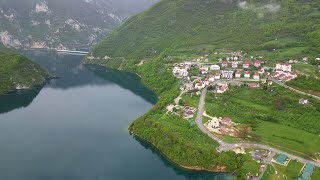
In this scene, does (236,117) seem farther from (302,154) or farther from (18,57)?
(18,57)

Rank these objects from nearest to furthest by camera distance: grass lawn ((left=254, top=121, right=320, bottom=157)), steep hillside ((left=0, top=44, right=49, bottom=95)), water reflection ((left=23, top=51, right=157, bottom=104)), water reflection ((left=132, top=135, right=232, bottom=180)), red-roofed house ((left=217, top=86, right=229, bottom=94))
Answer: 1. water reflection ((left=132, top=135, right=232, bottom=180))
2. grass lawn ((left=254, top=121, right=320, bottom=157))
3. red-roofed house ((left=217, top=86, right=229, bottom=94))
4. steep hillside ((left=0, top=44, right=49, bottom=95))
5. water reflection ((left=23, top=51, right=157, bottom=104))

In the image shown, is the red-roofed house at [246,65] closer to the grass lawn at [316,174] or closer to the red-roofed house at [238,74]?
the red-roofed house at [238,74]

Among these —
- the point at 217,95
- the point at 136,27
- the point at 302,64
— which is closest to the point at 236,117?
the point at 217,95

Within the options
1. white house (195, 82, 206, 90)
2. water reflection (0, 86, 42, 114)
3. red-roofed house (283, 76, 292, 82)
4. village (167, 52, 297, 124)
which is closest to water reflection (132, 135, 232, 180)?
village (167, 52, 297, 124)

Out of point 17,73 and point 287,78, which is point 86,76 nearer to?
point 17,73

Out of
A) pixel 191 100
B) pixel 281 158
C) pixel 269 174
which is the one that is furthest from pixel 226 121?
pixel 269 174

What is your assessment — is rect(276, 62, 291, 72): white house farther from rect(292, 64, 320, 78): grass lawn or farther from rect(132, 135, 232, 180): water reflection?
rect(132, 135, 232, 180): water reflection

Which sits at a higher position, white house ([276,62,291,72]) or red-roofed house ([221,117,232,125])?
white house ([276,62,291,72])
